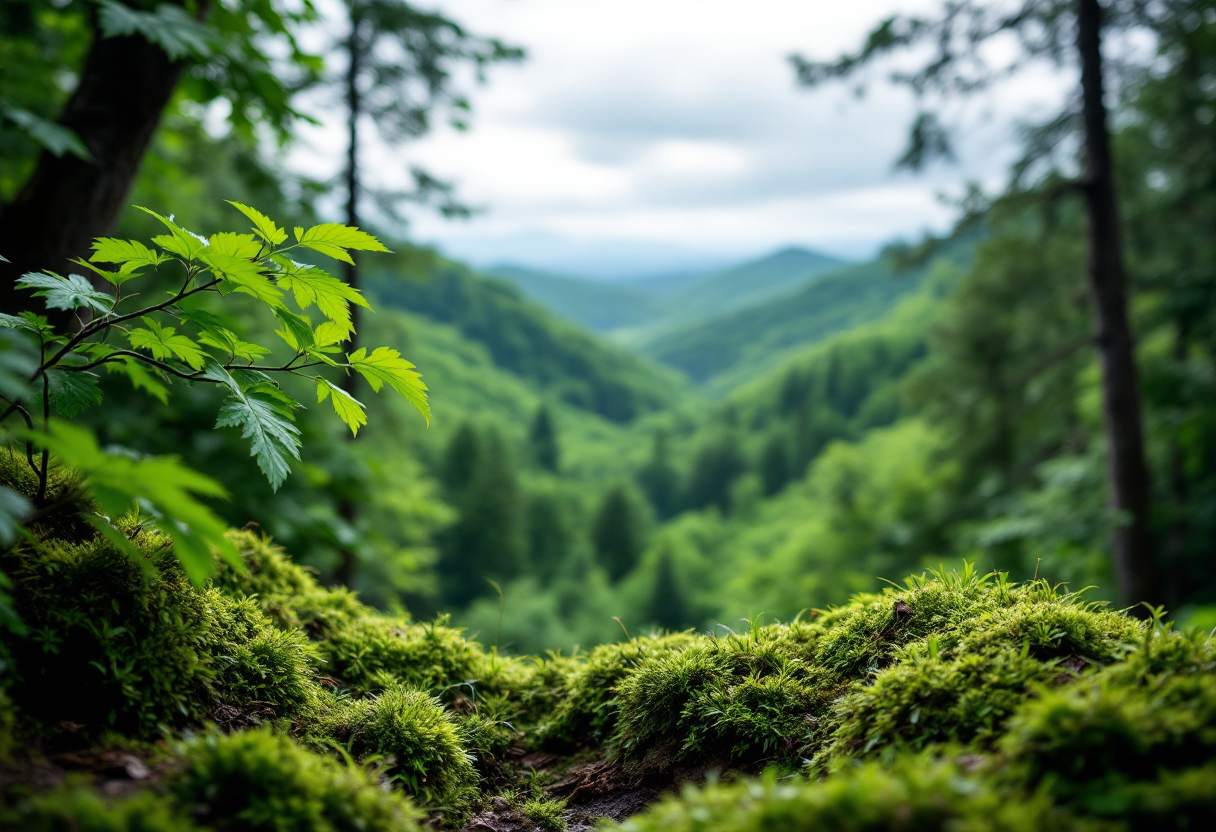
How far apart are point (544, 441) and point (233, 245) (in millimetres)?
116173

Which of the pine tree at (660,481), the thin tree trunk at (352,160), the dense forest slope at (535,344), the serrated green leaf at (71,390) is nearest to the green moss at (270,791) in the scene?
the serrated green leaf at (71,390)

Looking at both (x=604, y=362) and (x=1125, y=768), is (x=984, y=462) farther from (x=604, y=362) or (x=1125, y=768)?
(x=604, y=362)

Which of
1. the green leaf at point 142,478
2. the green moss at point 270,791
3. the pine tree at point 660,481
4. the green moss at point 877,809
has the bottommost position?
the pine tree at point 660,481

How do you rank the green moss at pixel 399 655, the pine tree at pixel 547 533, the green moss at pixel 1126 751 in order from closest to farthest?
the green moss at pixel 1126 751 < the green moss at pixel 399 655 < the pine tree at pixel 547 533

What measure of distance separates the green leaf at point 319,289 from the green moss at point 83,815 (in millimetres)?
1350

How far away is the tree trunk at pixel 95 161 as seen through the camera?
3.81 m

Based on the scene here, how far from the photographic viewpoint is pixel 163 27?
Answer: 3508mm

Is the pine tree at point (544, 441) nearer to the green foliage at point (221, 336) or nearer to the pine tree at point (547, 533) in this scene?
the pine tree at point (547, 533)

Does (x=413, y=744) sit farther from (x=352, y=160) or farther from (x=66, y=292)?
(x=352, y=160)

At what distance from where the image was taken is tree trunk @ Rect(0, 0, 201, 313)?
3.81 meters

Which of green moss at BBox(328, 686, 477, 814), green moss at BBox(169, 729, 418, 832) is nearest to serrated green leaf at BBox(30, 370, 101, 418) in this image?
green moss at BBox(169, 729, 418, 832)

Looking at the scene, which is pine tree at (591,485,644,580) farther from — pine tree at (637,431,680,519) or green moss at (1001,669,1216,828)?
green moss at (1001,669,1216,828)

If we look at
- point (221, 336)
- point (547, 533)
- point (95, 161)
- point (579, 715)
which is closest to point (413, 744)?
point (579, 715)

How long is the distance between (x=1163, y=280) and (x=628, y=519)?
71.0 m
